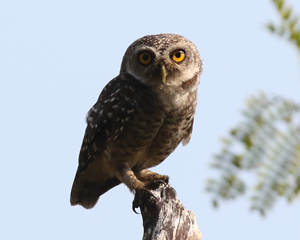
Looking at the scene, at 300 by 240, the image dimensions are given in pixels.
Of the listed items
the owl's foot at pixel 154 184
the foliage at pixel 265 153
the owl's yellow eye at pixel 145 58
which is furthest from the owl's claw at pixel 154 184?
the foliage at pixel 265 153

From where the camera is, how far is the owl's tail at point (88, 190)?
5608mm

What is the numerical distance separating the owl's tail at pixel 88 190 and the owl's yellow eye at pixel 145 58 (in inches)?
58.8

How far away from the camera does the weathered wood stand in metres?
3.03

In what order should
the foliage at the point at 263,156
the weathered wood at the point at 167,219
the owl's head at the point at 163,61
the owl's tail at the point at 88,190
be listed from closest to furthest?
the foliage at the point at 263,156 < the weathered wood at the point at 167,219 < the owl's head at the point at 163,61 < the owl's tail at the point at 88,190

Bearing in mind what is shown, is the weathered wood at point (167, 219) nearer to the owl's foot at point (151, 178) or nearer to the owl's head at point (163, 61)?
the owl's foot at point (151, 178)

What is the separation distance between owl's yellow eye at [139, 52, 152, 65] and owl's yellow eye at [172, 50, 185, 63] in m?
0.26

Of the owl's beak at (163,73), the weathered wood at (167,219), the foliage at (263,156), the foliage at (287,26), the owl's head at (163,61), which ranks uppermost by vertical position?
Result: the owl's head at (163,61)

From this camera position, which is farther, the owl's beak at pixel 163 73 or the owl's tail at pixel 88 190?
the owl's tail at pixel 88 190

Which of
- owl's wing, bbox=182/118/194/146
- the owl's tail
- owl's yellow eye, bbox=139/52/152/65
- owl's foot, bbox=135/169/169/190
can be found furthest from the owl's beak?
the owl's tail

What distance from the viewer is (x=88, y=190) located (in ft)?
18.7

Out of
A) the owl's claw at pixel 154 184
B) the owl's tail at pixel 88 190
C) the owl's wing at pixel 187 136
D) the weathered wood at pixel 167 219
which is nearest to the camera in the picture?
the weathered wood at pixel 167 219

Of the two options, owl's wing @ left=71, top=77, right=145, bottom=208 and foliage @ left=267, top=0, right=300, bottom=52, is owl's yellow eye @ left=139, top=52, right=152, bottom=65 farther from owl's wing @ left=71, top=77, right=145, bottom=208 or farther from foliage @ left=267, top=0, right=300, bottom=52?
foliage @ left=267, top=0, right=300, bottom=52

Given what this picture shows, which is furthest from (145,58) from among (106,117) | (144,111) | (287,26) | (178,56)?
(287,26)

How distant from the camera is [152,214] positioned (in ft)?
10.8
